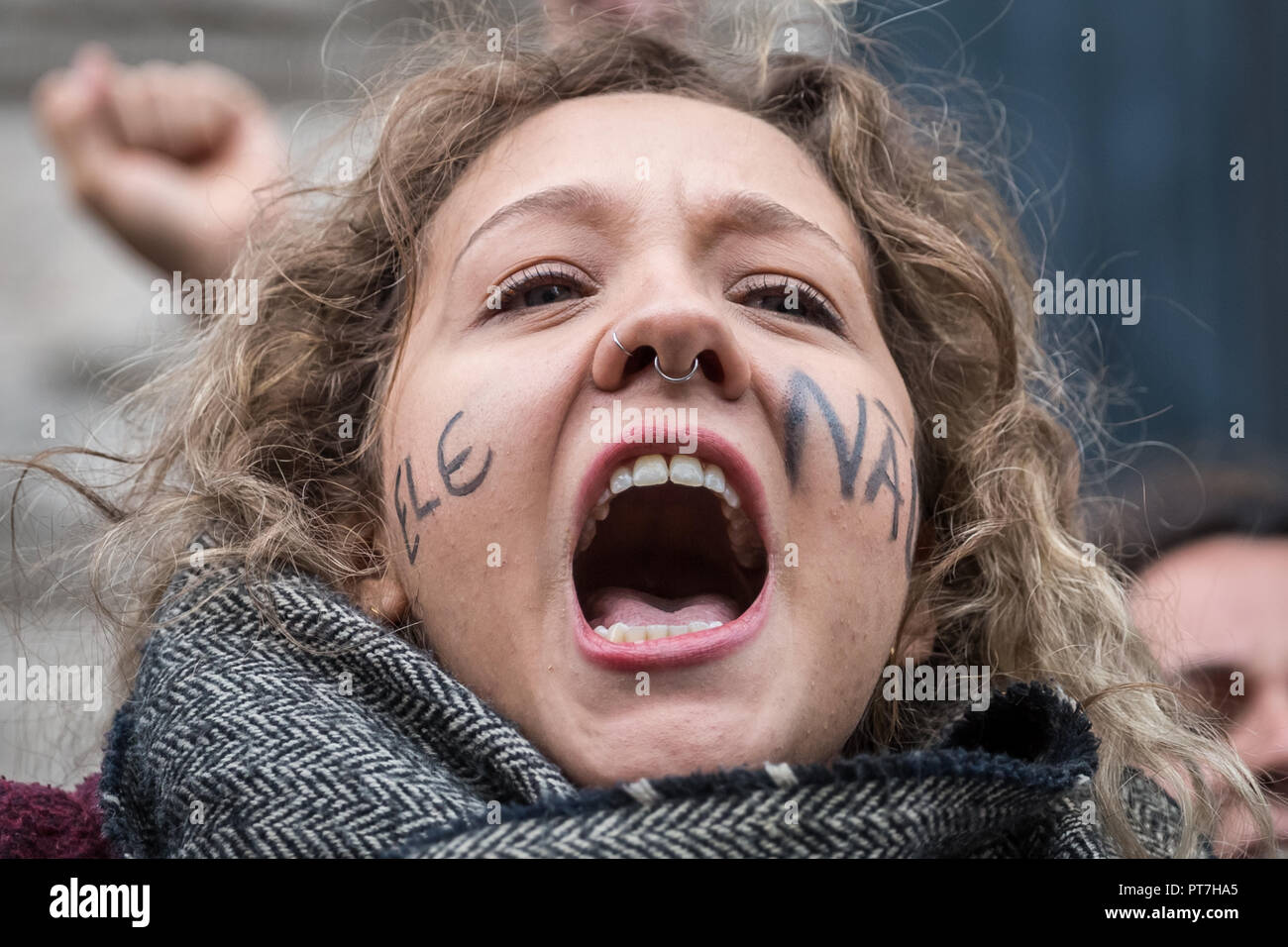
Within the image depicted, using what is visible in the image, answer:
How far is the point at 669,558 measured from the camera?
208 centimetres

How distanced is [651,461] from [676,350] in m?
0.15

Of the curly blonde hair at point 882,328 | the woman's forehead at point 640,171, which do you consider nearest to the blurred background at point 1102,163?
the curly blonde hair at point 882,328

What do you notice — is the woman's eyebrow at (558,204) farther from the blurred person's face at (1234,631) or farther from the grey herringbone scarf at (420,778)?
the blurred person's face at (1234,631)

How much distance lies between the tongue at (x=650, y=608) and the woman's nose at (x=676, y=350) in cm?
31

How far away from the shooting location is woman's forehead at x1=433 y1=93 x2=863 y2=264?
77.0 inches

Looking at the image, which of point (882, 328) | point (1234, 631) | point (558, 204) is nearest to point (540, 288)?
point (558, 204)

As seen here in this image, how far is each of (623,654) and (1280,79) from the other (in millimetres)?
3725

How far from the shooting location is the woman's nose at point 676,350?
174cm

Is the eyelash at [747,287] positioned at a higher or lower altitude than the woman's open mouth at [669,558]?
higher

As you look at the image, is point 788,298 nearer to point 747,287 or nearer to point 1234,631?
point 747,287

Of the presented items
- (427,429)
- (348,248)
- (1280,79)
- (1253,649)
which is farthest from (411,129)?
(1280,79)

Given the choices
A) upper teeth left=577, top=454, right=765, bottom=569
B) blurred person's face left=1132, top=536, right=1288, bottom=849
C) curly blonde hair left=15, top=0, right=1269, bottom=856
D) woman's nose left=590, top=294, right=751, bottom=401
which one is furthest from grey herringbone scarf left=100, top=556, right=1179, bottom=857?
blurred person's face left=1132, top=536, right=1288, bottom=849

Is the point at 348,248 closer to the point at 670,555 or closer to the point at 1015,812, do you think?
the point at 670,555

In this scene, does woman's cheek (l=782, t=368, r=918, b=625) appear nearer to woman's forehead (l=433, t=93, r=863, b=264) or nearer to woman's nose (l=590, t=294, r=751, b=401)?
woman's nose (l=590, t=294, r=751, b=401)
